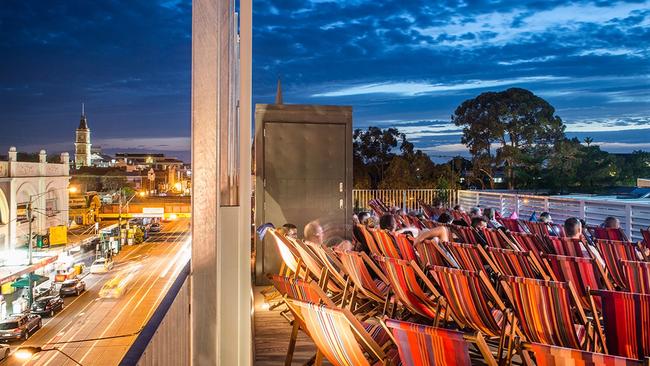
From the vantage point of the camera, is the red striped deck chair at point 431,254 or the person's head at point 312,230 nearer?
the red striped deck chair at point 431,254

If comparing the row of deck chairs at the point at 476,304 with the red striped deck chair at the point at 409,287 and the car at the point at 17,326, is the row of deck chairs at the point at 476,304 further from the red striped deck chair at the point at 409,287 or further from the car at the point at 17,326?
the car at the point at 17,326

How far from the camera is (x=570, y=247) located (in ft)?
14.1

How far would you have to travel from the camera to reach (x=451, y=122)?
79.5 feet

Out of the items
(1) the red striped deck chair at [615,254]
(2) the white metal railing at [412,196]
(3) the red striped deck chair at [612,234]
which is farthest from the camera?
(2) the white metal railing at [412,196]

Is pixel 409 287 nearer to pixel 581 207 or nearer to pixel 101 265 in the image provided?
pixel 101 265

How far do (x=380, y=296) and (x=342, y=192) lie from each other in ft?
8.18

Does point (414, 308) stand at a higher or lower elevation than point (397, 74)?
lower

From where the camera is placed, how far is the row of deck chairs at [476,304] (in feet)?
6.91

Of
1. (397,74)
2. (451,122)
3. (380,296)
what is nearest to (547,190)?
(451,122)

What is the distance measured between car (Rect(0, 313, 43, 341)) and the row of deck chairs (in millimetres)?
2658

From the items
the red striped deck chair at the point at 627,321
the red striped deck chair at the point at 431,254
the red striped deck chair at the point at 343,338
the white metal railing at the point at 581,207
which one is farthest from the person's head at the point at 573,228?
the white metal railing at the point at 581,207

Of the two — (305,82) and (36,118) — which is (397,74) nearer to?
(305,82)

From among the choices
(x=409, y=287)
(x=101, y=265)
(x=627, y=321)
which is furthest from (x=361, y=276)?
(x=101, y=265)

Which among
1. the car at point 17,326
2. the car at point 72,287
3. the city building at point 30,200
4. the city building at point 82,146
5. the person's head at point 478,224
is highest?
the city building at point 82,146
